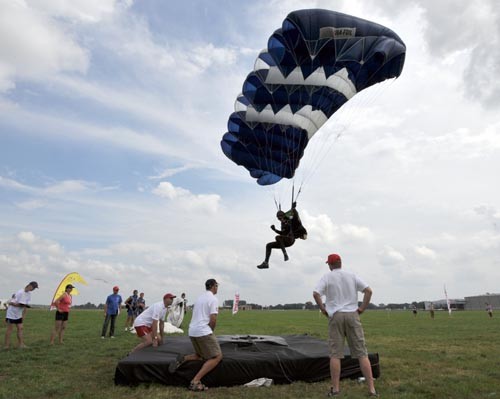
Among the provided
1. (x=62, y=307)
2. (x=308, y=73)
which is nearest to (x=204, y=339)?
(x=62, y=307)

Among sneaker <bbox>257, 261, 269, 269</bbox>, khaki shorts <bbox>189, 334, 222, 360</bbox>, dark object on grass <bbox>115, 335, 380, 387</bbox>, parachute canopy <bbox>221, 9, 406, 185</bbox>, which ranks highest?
parachute canopy <bbox>221, 9, 406, 185</bbox>

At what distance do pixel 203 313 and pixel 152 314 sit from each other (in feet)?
6.48

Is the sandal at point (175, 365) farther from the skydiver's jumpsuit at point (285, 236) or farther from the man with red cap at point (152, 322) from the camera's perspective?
the skydiver's jumpsuit at point (285, 236)

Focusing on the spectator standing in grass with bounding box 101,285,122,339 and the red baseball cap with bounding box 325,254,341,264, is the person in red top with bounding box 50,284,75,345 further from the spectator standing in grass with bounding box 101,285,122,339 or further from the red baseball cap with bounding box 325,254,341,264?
the red baseball cap with bounding box 325,254,341,264

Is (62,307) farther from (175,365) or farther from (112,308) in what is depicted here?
(175,365)

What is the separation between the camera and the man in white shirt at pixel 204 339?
5820 mm

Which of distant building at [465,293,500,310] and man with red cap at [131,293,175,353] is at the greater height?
distant building at [465,293,500,310]

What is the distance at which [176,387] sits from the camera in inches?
230

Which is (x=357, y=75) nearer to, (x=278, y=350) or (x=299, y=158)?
(x=299, y=158)

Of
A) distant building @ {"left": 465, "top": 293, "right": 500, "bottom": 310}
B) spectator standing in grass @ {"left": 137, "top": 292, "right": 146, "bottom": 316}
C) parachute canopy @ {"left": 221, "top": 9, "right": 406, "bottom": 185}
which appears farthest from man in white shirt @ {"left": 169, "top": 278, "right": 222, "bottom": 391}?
distant building @ {"left": 465, "top": 293, "right": 500, "bottom": 310}

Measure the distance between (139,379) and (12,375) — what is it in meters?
A: 2.29

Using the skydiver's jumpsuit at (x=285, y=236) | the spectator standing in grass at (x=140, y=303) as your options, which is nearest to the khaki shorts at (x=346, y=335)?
the skydiver's jumpsuit at (x=285, y=236)

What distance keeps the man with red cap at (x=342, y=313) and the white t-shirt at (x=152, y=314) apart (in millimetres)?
3268

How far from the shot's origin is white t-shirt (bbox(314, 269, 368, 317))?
539 cm
